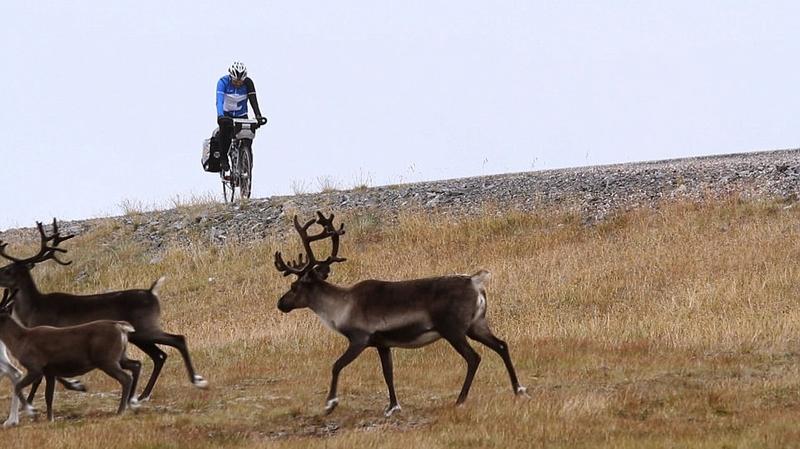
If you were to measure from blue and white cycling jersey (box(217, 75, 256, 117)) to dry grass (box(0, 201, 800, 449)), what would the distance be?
265 centimetres

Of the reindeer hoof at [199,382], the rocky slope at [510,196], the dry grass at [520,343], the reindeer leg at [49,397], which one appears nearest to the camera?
the dry grass at [520,343]

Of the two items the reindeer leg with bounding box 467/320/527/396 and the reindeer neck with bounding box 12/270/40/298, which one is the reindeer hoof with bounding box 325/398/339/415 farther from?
the reindeer neck with bounding box 12/270/40/298

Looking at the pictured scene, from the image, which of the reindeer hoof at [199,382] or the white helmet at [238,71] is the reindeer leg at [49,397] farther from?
the white helmet at [238,71]

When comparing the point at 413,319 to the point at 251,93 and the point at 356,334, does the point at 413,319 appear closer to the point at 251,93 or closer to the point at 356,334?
the point at 356,334

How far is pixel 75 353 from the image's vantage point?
11469 millimetres

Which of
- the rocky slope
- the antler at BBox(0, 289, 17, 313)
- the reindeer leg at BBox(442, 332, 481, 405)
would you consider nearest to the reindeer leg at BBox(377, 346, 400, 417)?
the reindeer leg at BBox(442, 332, 481, 405)

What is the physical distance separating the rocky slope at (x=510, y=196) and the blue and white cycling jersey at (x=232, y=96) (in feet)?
8.17

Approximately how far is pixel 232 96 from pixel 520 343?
1093 centimetres

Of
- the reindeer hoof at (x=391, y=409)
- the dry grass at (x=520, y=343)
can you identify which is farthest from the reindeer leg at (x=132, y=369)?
the reindeer hoof at (x=391, y=409)

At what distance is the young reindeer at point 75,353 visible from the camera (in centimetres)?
1145

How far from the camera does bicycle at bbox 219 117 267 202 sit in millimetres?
23656

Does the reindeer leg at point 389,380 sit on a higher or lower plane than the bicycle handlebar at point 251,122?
lower

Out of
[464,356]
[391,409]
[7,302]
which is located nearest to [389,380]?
[391,409]

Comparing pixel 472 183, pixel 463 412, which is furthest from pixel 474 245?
pixel 463 412
